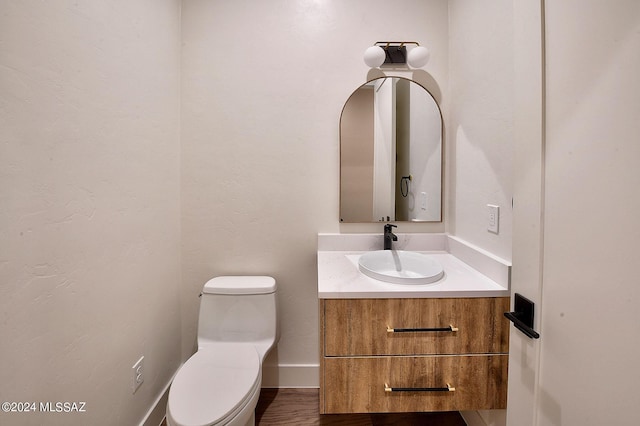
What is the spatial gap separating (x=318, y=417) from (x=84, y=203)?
1499 mm

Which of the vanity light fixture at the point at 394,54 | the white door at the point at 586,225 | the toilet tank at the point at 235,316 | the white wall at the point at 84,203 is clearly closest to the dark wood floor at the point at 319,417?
the toilet tank at the point at 235,316

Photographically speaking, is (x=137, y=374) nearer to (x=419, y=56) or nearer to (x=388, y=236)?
(x=388, y=236)

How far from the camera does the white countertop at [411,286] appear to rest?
1230mm

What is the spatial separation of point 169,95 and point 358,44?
1.10m

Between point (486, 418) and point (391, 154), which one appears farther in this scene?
point (391, 154)

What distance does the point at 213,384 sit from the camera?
1285mm

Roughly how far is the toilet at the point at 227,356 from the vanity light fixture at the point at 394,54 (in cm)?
135

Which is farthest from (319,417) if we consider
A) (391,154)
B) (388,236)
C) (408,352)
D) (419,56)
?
(419,56)

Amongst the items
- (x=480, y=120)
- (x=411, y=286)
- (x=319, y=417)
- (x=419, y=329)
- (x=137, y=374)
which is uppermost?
(x=480, y=120)

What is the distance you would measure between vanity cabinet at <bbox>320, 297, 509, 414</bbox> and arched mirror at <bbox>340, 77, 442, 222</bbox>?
0.72 metres

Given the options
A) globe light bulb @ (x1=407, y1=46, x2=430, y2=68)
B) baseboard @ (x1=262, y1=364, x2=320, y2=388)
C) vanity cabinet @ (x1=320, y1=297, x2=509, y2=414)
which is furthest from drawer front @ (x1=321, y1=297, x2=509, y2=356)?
globe light bulb @ (x1=407, y1=46, x2=430, y2=68)

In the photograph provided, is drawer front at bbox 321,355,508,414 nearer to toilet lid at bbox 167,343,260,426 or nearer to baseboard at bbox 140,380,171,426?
toilet lid at bbox 167,343,260,426

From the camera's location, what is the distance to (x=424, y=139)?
1.83 metres

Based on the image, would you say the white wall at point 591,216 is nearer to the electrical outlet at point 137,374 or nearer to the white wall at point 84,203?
the white wall at point 84,203
